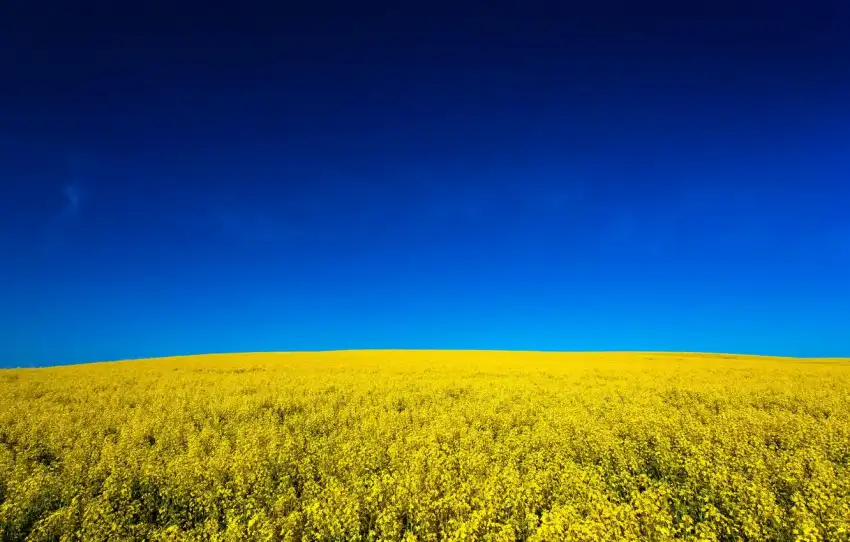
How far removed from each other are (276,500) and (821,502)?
758cm

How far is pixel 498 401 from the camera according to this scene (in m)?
15.3

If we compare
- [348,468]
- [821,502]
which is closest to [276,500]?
[348,468]

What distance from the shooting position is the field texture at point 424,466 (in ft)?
19.4

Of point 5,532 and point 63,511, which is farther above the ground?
point 63,511

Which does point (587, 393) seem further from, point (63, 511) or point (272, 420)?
point (63, 511)

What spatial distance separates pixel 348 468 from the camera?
8.53 meters

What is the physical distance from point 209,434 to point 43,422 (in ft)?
16.4

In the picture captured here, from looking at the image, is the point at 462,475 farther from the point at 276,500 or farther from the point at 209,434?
the point at 209,434

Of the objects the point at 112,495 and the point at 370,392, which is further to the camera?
the point at 370,392

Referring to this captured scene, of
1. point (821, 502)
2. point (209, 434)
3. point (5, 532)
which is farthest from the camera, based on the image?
point (209, 434)

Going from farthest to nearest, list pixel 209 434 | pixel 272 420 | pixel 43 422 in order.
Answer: pixel 272 420 → pixel 43 422 → pixel 209 434

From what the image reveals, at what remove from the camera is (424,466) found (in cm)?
814

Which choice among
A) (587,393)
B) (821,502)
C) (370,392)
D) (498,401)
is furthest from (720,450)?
(370,392)

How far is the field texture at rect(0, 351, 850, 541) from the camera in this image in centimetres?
590
